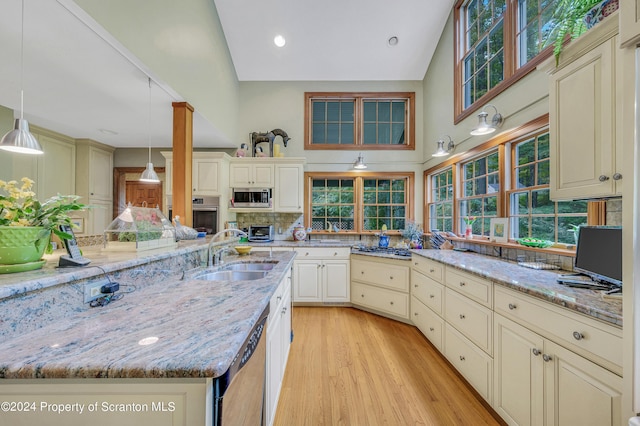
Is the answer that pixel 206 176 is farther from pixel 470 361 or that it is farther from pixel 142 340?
pixel 470 361

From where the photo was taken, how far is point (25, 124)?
1597 mm

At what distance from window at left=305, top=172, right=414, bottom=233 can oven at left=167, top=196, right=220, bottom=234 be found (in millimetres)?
1437

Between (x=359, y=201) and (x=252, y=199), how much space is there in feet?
5.68

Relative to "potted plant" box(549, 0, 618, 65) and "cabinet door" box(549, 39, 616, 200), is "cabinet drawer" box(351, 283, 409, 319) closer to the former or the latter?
"cabinet door" box(549, 39, 616, 200)

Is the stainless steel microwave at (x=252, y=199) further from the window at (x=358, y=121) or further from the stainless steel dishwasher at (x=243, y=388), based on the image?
the stainless steel dishwasher at (x=243, y=388)

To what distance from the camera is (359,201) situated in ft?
14.3

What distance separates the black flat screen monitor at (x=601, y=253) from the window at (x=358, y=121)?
3040 mm

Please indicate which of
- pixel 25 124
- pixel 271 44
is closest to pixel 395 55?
pixel 271 44

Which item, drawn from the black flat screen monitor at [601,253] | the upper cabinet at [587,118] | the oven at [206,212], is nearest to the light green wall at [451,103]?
the upper cabinet at [587,118]

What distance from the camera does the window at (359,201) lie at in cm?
434

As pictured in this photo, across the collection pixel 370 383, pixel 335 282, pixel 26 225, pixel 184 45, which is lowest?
pixel 370 383

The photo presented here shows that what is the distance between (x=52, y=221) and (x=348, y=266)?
3204 mm

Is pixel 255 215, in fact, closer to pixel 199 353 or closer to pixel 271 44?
pixel 271 44

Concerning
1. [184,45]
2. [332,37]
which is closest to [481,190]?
[332,37]
